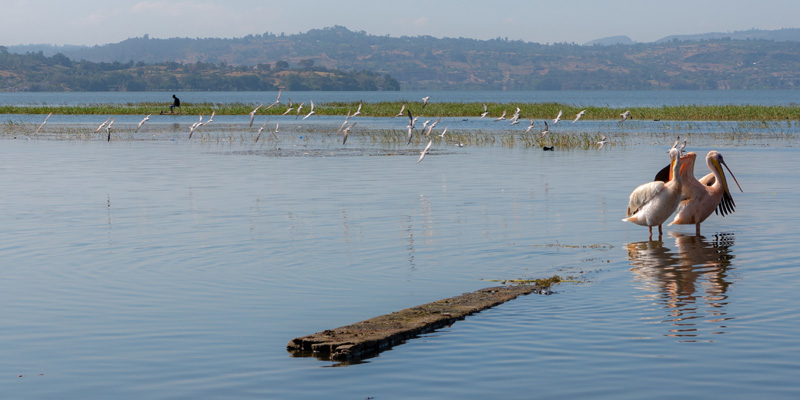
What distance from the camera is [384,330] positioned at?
391 inches

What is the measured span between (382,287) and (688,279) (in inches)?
161

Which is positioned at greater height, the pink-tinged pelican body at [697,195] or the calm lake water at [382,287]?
the pink-tinged pelican body at [697,195]

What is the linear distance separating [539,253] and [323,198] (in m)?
9.53

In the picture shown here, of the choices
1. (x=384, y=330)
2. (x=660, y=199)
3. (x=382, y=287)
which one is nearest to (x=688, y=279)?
(x=660, y=199)

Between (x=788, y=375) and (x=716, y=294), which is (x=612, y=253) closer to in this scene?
(x=716, y=294)

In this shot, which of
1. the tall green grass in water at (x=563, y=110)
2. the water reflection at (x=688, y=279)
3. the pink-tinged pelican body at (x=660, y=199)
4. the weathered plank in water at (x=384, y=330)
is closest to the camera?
the weathered plank in water at (x=384, y=330)

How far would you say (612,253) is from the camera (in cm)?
1577

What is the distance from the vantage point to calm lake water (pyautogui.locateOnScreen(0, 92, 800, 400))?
880cm

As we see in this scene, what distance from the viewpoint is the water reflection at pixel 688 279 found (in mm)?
10836

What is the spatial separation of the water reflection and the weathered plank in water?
2045mm

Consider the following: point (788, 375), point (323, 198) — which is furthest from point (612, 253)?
point (323, 198)

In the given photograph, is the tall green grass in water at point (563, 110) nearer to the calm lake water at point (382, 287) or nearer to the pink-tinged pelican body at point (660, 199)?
the calm lake water at point (382, 287)

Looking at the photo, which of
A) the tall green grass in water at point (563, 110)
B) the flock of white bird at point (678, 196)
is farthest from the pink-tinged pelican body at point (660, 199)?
the tall green grass in water at point (563, 110)

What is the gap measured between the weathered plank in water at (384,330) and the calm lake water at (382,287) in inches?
7.0
